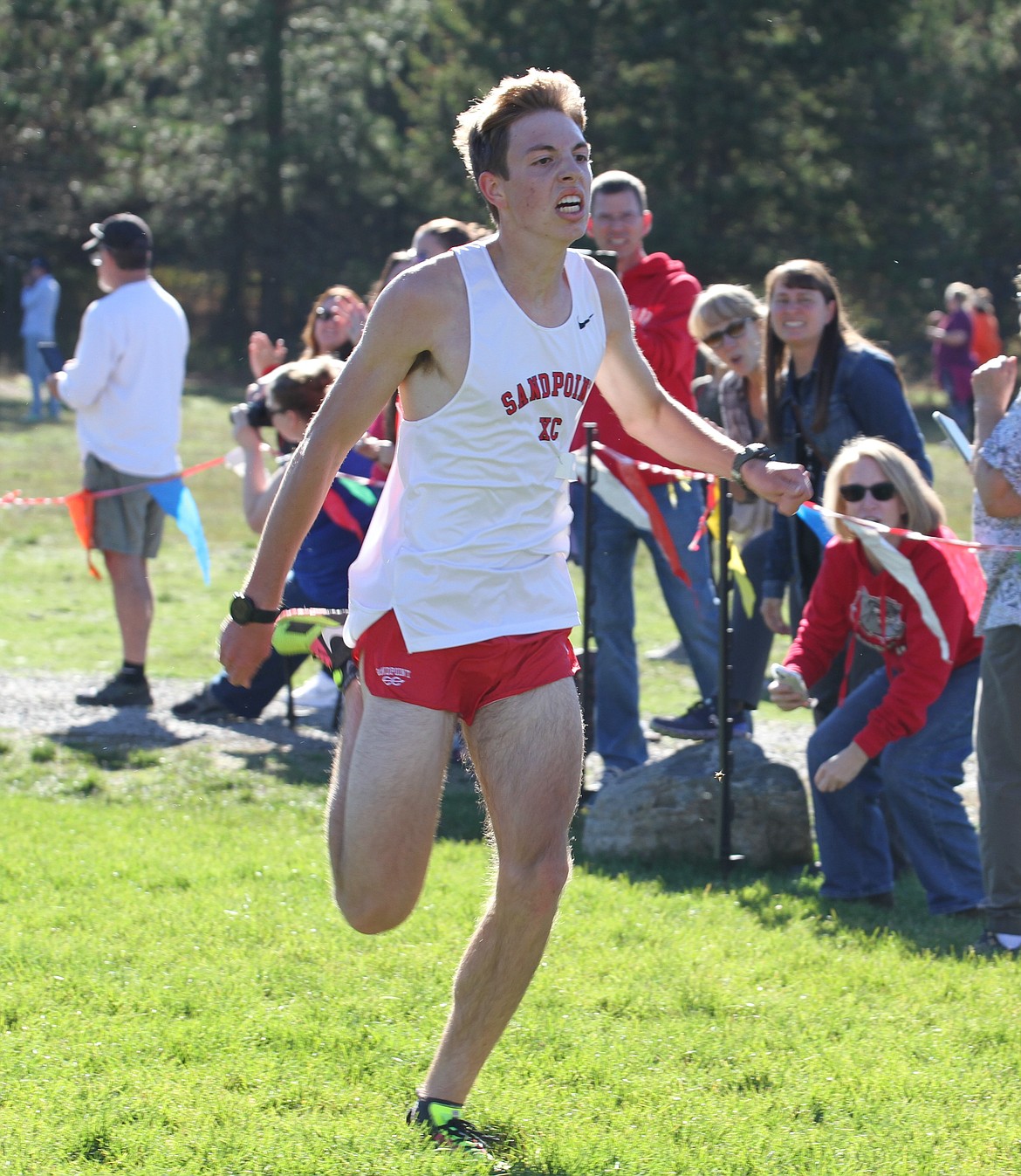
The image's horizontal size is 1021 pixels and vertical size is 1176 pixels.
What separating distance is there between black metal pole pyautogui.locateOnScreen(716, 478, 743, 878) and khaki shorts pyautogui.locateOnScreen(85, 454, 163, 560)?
3838 mm

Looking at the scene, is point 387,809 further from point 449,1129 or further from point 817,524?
point 817,524

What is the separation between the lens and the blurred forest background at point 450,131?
36.2m

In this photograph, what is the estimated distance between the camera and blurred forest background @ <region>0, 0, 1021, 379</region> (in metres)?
36.2

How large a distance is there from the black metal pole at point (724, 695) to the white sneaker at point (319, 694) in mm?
3335

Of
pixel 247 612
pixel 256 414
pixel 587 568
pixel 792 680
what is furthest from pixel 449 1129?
pixel 256 414

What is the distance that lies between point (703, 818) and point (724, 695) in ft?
1.92

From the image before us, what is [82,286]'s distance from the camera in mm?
42469

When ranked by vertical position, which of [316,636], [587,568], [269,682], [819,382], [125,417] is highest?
[819,382]

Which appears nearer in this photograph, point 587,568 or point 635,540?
point 587,568

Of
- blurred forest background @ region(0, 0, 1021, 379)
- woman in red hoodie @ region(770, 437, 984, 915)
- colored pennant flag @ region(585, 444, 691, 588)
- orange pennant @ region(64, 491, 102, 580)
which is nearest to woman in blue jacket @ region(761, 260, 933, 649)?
woman in red hoodie @ region(770, 437, 984, 915)

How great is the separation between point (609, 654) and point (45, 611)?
5814mm

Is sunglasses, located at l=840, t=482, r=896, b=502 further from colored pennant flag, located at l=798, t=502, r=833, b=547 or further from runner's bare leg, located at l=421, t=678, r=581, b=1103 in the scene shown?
runner's bare leg, located at l=421, t=678, r=581, b=1103

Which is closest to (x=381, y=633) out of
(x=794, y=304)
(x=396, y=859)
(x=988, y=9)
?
(x=396, y=859)

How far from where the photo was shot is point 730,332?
7.11 m
